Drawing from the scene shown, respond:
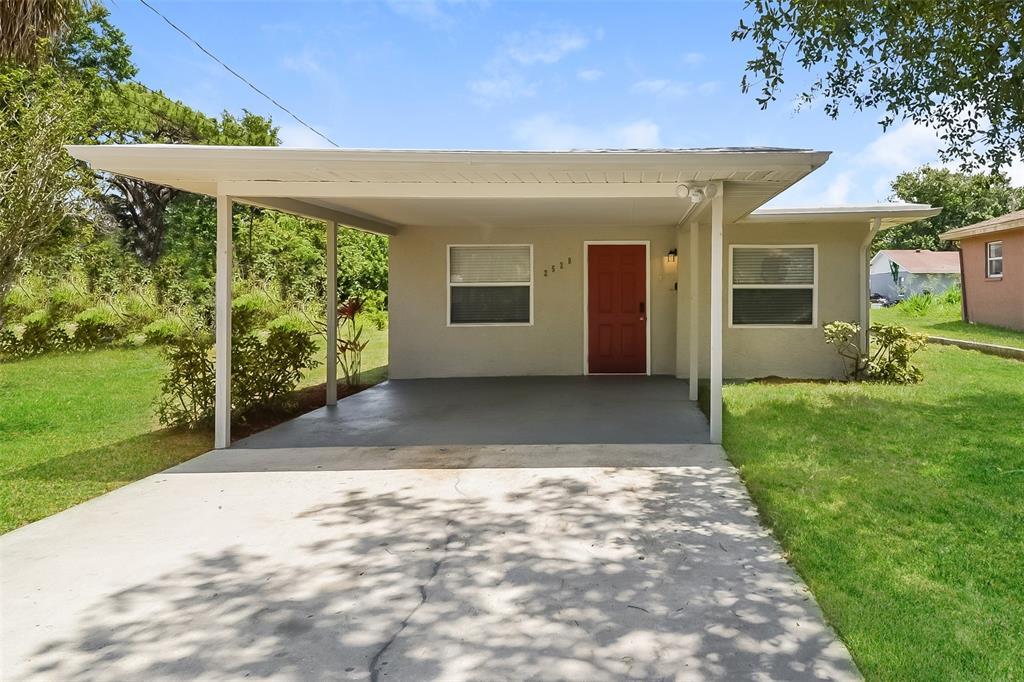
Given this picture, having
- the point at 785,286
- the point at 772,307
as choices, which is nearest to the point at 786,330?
the point at 772,307

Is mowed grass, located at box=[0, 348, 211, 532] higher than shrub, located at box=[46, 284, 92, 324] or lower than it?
lower

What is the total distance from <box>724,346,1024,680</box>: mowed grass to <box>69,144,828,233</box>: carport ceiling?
221cm

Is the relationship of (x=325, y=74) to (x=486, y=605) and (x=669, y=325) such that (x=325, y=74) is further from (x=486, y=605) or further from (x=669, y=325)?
(x=486, y=605)

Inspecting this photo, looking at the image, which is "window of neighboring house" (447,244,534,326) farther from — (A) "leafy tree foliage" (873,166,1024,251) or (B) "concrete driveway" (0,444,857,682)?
(A) "leafy tree foliage" (873,166,1024,251)

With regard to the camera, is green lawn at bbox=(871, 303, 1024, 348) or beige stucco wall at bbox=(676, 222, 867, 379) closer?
beige stucco wall at bbox=(676, 222, 867, 379)

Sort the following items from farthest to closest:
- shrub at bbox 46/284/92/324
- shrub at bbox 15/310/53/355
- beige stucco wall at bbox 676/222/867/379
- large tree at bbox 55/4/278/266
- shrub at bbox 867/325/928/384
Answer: large tree at bbox 55/4/278/266
shrub at bbox 46/284/92/324
shrub at bbox 15/310/53/355
beige stucco wall at bbox 676/222/867/379
shrub at bbox 867/325/928/384

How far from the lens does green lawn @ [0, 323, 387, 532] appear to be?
5000mm

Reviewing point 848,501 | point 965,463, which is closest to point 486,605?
point 848,501

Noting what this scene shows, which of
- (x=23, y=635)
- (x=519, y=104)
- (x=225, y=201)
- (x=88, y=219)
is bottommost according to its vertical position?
(x=23, y=635)

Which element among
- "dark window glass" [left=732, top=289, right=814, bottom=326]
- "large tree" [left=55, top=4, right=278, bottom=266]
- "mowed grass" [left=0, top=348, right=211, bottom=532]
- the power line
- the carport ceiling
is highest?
"large tree" [left=55, top=4, right=278, bottom=266]

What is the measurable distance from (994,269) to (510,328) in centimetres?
1318

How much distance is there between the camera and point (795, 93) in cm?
895

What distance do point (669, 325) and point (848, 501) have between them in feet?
19.9

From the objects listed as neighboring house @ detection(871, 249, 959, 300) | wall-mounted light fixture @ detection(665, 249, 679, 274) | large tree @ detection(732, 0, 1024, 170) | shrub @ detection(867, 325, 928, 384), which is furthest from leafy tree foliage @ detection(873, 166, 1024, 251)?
wall-mounted light fixture @ detection(665, 249, 679, 274)
